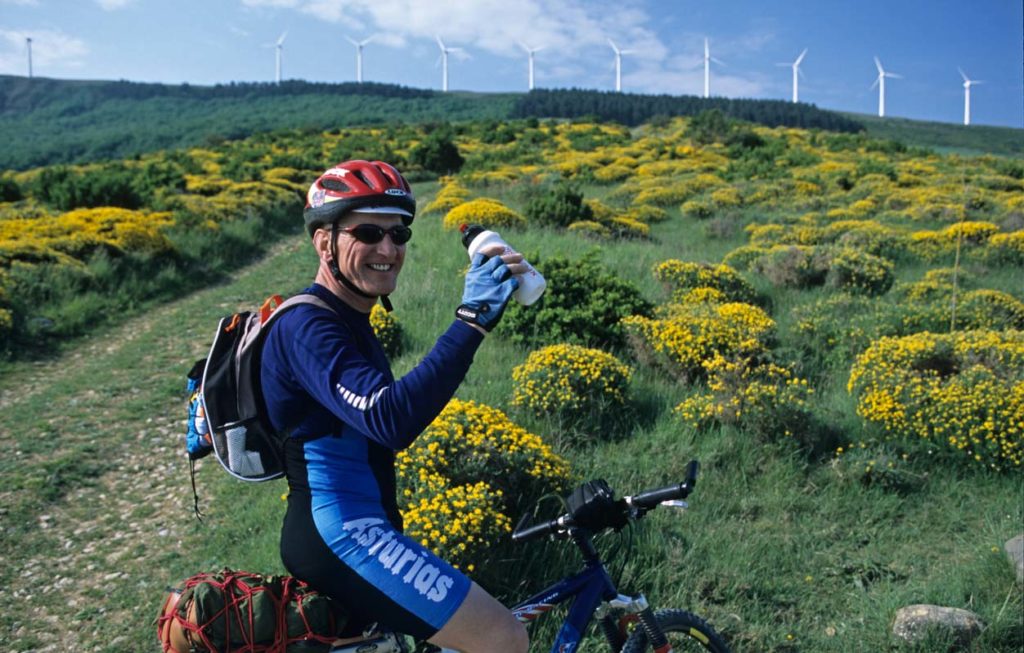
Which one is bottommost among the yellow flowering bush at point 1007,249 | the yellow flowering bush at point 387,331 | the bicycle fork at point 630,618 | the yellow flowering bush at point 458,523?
the yellow flowering bush at point 458,523

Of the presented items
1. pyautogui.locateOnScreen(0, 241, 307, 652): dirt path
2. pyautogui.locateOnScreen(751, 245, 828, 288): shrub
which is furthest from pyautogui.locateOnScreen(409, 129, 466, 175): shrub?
pyautogui.locateOnScreen(0, 241, 307, 652): dirt path

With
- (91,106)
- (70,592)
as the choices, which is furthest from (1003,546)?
(91,106)

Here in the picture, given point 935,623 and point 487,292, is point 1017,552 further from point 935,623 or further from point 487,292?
point 487,292

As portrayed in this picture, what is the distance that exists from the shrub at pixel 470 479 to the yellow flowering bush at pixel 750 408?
68.3 inches

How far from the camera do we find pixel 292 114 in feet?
320

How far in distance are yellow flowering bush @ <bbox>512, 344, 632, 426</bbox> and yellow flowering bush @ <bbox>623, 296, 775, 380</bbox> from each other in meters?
1.00

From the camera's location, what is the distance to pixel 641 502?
2.59 meters

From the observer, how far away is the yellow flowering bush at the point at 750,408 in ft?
20.4

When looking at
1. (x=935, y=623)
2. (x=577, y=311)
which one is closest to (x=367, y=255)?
(x=935, y=623)

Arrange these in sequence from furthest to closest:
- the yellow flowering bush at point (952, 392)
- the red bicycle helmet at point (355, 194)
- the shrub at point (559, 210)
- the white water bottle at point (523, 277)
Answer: the shrub at point (559, 210), the yellow flowering bush at point (952, 392), the red bicycle helmet at point (355, 194), the white water bottle at point (523, 277)

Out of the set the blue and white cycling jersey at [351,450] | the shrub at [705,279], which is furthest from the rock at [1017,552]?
the shrub at [705,279]

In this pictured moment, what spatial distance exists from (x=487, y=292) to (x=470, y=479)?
2.94 m

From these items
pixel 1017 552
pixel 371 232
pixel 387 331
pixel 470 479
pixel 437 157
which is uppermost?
pixel 437 157

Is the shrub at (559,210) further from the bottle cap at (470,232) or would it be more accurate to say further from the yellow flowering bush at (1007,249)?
the bottle cap at (470,232)
